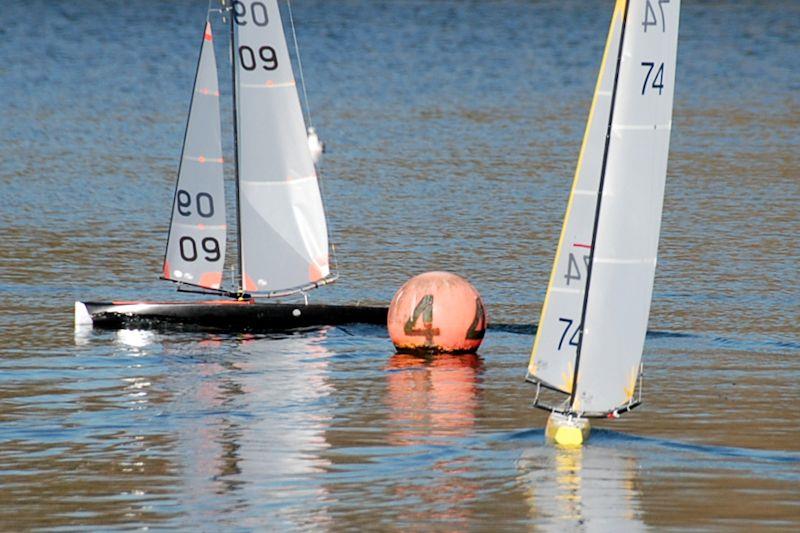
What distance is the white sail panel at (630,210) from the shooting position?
20812 millimetres

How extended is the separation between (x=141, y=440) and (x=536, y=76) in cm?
6130

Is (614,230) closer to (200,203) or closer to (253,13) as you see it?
(253,13)

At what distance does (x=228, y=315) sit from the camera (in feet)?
101

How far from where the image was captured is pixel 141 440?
23.3 m

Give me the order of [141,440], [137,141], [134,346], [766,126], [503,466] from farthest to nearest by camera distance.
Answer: [766,126], [137,141], [134,346], [141,440], [503,466]

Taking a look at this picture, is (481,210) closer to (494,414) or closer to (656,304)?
(656,304)

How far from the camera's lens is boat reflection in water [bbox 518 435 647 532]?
19656 mm

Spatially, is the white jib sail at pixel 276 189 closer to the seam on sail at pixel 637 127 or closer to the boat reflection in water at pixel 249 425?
the boat reflection in water at pixel 249 425

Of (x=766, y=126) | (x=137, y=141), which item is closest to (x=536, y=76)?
(x=766, y=126)

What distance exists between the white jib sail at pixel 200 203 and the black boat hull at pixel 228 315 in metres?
1.01

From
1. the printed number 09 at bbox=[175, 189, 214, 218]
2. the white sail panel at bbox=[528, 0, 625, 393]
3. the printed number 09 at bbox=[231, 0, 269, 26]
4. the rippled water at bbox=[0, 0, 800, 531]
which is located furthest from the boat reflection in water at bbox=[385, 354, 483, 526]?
the printed number 09 at bbox=[231, 0, 269, 26]

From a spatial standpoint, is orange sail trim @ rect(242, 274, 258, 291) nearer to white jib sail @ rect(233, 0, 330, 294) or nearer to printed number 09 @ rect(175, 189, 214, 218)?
white jib sail @ rect(233, 0, 330, 294)

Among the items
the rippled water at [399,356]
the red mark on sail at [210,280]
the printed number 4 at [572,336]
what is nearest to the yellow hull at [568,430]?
the rippled water at [399,356]

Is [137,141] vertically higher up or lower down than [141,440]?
higher up
